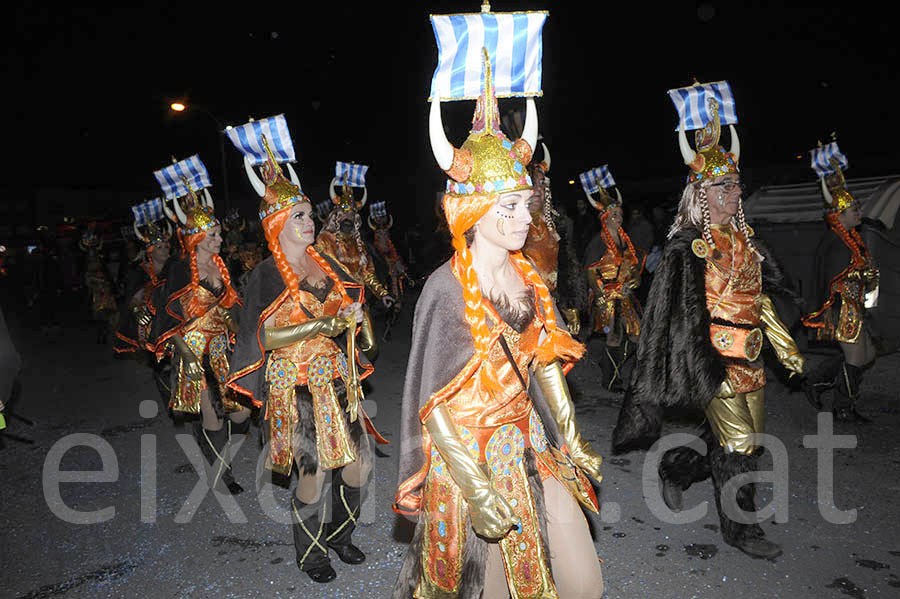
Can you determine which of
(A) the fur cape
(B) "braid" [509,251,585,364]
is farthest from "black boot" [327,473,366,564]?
(B) "braid" [509,251,585,364]

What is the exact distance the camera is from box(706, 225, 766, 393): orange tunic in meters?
4.22

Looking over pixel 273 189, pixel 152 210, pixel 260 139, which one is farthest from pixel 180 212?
pixel 152 210

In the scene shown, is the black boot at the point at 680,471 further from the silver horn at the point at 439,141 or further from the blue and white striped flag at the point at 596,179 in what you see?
the blue and white striped flag at the point at 596,179

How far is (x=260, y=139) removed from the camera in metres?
4.48

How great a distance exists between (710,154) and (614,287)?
3.93 meters

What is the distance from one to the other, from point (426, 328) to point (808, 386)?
19.6 ft

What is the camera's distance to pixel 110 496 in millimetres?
5801

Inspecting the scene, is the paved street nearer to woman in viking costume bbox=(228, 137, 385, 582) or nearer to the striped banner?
woman in viking costume bbox=(228, 137, 385, 582)

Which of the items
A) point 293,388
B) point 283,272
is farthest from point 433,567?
point 283,272

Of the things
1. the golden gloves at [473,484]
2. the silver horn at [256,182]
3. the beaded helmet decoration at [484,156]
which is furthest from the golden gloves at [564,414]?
the silver horn at [256,182]

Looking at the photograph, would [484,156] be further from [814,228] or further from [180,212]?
[814,228]

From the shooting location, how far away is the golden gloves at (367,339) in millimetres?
4535

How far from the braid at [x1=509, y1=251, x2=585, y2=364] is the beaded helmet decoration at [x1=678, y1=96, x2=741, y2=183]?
198 centimetres

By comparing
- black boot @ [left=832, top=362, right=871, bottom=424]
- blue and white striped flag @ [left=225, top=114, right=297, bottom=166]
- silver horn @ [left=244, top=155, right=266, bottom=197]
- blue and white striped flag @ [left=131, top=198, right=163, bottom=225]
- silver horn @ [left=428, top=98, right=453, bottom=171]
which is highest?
blue and white striped flag @ [left=225, top=114, right=297, bottom=166]
